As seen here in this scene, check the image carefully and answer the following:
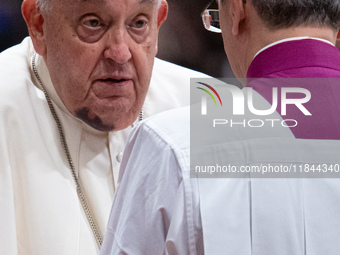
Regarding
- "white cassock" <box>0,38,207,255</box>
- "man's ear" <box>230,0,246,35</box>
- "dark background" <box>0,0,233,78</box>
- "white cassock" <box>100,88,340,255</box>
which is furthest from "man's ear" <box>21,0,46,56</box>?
"dark background" <box>0,0,233,78</box>

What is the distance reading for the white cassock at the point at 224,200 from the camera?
1.26 m

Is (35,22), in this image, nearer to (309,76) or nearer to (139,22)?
(139,22)

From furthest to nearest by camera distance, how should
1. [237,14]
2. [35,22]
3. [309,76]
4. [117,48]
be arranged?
1. [35,22]
2. [117,48]
3. [237,14]
4. [309,76]

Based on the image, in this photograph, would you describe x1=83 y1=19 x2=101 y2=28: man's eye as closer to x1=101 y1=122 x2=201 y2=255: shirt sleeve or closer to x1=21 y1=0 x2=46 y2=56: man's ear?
x1=21 y1=0 x2=46 y2=56: man's ear

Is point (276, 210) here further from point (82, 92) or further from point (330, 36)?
point (82, 92)

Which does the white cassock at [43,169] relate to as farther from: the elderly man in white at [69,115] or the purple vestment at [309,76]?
the purple vestment at [309,76]

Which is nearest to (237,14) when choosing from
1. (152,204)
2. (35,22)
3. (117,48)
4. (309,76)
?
(309,76)

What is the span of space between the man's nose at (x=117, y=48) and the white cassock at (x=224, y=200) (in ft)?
1.79

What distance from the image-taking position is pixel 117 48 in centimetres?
186

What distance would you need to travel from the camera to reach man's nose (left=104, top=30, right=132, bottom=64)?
6.09ft

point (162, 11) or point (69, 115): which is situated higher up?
point (162, 11)

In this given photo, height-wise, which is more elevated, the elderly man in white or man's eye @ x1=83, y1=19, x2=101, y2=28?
man's eye @ x1=83, y1=19, x2=101, y2=28

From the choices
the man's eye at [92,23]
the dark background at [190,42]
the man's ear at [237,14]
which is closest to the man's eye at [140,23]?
the man's eye at [92,23]

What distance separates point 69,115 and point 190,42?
169cm
